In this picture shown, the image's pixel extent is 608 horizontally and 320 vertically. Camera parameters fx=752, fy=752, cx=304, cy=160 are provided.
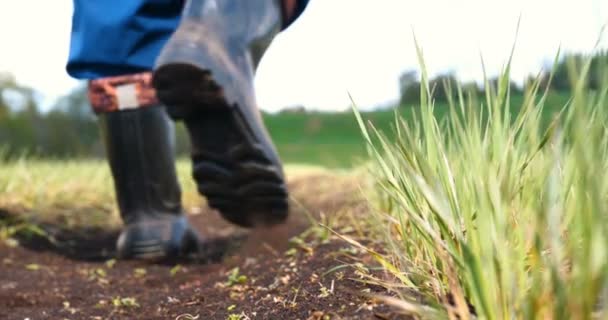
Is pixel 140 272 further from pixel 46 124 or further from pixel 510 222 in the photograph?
pixel 46 124

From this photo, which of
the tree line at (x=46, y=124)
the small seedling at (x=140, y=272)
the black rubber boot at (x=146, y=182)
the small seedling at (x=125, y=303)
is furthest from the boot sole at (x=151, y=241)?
the tree line at (x=46, y=124)

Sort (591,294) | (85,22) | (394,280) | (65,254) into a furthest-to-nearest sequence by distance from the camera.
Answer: (65,254)
(85,22)
(394,280)
(591,294)

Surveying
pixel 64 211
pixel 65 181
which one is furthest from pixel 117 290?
pixel 65 181

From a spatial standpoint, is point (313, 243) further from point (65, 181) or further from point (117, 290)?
point (65, 181)

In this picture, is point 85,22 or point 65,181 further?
point 65,181

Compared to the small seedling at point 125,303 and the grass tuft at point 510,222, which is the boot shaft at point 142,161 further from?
the grass tuft at point 510,222

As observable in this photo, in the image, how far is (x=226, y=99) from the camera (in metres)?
1.44

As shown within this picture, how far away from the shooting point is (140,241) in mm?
2092

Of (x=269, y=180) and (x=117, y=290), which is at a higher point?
(x=269, y=180)

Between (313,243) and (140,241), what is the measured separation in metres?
0.71

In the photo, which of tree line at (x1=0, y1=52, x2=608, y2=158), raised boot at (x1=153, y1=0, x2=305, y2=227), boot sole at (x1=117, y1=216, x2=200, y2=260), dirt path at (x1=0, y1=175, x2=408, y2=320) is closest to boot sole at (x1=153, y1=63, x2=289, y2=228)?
raised boot at (x1=153, y1=0, x2=305, y2=227)

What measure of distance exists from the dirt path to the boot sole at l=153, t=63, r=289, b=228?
12 centimetres

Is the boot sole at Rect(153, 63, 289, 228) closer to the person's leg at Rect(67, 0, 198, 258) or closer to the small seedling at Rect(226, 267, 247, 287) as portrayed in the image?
the small seedling at Rect(226, 267, 247, 287)

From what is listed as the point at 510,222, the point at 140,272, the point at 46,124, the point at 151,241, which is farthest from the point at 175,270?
the point at 46,124
